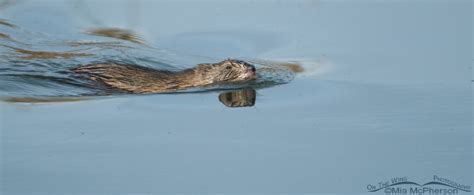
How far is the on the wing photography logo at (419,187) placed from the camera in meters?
6.01

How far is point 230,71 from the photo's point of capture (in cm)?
867

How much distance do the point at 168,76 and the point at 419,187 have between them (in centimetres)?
337

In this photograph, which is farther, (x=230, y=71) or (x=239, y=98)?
(x=230, y=71)

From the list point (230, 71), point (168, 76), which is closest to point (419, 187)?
point (230, 71)

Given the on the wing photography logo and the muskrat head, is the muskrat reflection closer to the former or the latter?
the muskrat head

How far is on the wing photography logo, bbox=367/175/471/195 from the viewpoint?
19.7ft

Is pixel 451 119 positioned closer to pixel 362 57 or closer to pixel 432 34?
pixel 362 57

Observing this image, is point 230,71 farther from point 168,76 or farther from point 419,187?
point 419,187

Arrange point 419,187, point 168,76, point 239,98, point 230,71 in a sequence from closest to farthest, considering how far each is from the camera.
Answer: point 419,187, point 239,98, point 230,71, point 168,76

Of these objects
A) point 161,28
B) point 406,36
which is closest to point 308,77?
point 406,36

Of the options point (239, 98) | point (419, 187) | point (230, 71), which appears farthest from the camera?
point (230, 71)

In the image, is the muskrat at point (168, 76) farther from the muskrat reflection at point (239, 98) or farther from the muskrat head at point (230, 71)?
the muskrat reflection at point (239, 98)

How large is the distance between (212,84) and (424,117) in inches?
83.8

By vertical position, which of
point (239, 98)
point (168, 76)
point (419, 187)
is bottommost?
point (419, 187)
